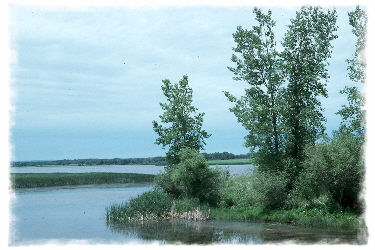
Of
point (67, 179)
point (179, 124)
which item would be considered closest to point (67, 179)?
point (67, 179)

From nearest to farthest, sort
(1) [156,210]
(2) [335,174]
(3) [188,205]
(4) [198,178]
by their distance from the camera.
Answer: (2) [335,174]
(1) [156,210]
(3) [188,205]
(4) [198,178]

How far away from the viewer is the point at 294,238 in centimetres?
2414

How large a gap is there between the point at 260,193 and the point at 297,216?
3512 mm

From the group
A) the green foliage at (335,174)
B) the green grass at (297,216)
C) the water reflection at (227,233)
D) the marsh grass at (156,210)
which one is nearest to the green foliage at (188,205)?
the marsh grass at (156,210)

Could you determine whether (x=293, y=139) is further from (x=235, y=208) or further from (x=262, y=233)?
(x=262, y=233)

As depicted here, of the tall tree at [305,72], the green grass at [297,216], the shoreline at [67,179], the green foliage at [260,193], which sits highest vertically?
the tall tree at [305,72]

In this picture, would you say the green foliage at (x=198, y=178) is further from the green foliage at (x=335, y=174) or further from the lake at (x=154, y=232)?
the green foliage at (x=335, y=174)

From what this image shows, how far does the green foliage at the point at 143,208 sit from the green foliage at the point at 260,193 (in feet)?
18.2

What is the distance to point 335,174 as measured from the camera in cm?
2859

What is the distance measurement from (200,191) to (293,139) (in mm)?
10075

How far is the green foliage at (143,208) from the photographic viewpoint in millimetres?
34188

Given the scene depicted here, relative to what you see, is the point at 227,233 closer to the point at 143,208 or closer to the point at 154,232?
the point at 154,232

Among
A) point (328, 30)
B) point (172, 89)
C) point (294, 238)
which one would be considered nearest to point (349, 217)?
point (294, 238)

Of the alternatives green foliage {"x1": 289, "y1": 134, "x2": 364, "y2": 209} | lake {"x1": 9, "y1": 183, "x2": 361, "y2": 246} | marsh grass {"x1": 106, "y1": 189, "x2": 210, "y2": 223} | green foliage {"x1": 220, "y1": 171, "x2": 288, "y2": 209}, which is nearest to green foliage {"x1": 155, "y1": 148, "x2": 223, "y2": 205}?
marsh grass {"x1": 106, "y1": 189, "x2": 210, "y2": 223}
